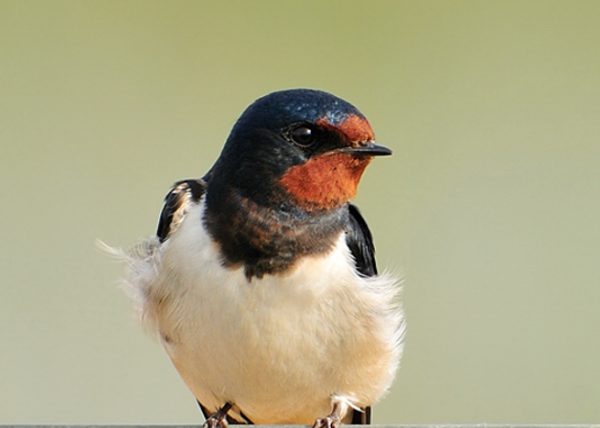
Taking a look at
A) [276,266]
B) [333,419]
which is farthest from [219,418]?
[276,266]

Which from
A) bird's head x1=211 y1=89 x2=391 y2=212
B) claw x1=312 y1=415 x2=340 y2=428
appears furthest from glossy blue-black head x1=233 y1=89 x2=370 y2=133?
claw x1=312 y1=415 x2=340 y2=428

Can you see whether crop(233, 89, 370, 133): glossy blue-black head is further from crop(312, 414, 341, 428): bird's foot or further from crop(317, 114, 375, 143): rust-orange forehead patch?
crop(312, 414, 341, 428): bird's foot

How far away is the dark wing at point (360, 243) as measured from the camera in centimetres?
275

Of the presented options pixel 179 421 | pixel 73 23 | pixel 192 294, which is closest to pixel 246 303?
pixel 192 294

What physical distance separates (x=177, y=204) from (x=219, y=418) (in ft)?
0.99

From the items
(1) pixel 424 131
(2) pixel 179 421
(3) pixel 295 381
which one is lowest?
(3) pixel 295 381

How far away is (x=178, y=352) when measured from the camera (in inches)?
109

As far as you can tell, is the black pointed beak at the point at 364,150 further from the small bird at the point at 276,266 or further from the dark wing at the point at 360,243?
the dark wing at the point at 360,243

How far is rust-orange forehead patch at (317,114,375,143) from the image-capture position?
264 cm

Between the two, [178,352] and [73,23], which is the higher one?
[73,23]

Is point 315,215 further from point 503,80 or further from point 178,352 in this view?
point 503,80

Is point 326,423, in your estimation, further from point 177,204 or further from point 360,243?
point 177,204

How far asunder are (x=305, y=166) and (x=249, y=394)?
34 cm

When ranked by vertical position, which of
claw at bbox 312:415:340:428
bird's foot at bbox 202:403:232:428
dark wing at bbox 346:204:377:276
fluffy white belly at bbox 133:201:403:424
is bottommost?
claw at bbox 312:415:340:428
